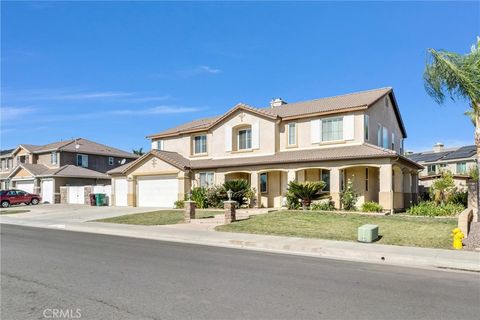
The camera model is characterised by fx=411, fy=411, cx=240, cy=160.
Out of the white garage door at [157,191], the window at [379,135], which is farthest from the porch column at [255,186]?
the window at [379,135]

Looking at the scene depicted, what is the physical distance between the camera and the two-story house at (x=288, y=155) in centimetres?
2455

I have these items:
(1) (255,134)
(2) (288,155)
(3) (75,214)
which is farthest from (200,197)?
(3) (75,214)

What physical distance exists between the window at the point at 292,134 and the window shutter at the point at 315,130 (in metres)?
1.26

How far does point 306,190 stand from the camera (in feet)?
77.6

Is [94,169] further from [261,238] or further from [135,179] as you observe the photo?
[261,238]

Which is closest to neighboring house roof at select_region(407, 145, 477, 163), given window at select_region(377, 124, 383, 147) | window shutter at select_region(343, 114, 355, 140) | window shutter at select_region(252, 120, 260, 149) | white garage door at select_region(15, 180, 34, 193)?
window at select_region(377, 124, 383, 147)

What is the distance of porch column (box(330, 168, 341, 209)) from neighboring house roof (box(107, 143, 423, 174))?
87cm

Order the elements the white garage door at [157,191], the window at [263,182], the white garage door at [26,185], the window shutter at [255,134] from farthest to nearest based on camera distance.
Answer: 1. the white garage door at [26,185]
2. the white garage door at [157,191]
3. the window shutter at [255,134]
4. the window at [263,182]

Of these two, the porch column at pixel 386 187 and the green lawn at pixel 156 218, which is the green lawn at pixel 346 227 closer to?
the porch column at pixel 386 187

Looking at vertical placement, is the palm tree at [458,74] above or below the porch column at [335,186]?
above

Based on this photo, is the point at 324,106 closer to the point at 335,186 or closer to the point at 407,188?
the point at 335,186

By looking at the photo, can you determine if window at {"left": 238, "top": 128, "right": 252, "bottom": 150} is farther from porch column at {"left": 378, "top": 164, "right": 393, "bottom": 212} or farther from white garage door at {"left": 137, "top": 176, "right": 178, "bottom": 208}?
porch column at {"left": 378, "top": 164, "right": 393, "bottom": 212}

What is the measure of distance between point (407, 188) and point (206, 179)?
14.4m

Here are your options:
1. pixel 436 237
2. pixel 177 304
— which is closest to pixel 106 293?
pixel 177 304
